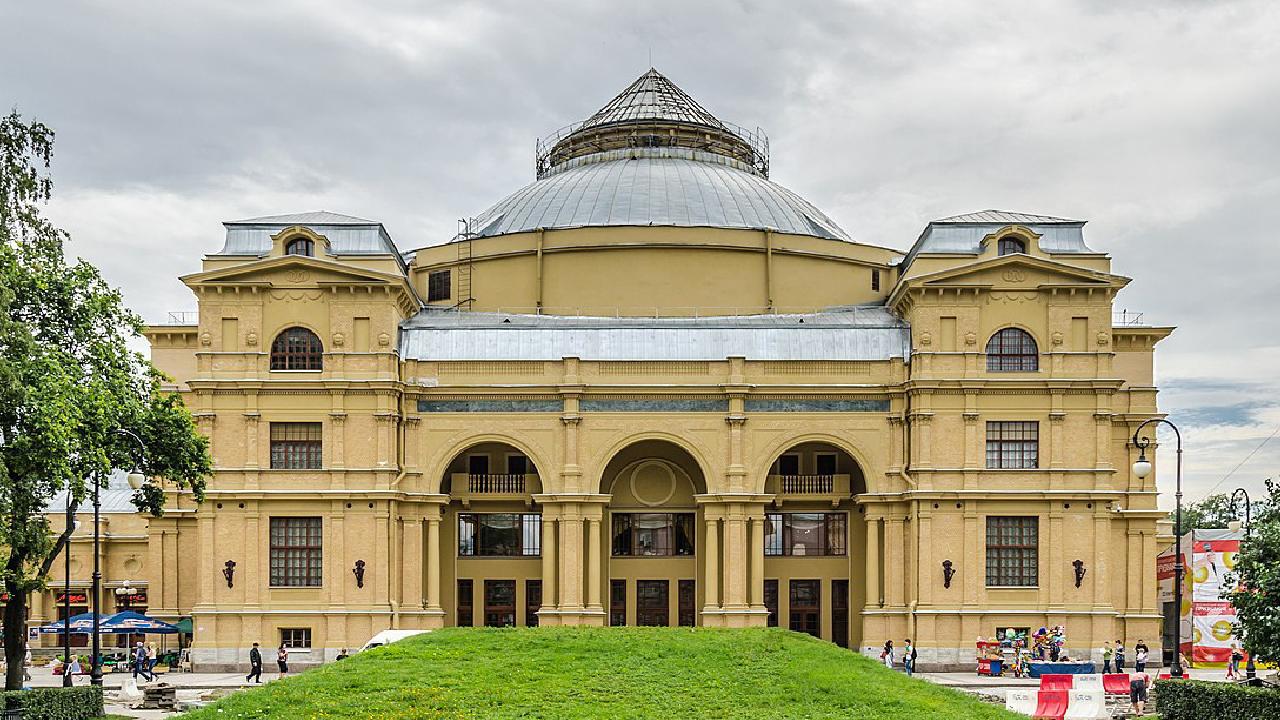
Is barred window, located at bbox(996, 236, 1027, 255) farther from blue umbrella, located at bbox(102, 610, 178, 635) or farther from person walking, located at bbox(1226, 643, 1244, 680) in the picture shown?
blue umbrella, located at bbox(102, 610, 178, 635)

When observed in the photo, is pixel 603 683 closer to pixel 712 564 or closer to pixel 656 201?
pixel 712 564

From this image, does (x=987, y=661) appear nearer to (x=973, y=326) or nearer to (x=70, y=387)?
(x=973, y=326)

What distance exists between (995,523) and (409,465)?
2294 cm

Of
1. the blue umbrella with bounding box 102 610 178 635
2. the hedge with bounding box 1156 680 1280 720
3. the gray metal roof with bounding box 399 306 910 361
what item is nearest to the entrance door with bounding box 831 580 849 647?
the gray metal roof with bounding box 399 306 910 361

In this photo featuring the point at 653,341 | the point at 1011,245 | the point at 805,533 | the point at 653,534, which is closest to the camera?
the point at 1011,245

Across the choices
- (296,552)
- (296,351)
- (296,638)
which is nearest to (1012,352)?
(296,351)

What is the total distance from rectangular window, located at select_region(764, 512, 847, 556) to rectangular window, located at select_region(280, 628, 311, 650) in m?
18.5

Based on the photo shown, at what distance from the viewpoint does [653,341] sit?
190 feet

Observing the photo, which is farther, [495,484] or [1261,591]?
[495,484]

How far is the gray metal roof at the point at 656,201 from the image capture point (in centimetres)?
6700

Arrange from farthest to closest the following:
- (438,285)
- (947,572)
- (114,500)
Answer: (114,500)
(438,285)
(947,572)

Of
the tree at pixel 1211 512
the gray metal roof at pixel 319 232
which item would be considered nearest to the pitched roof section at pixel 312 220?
the gray metal roof at pixel 319 232

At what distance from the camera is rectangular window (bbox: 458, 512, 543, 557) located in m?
59.1

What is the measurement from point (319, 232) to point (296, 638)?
1640cm
